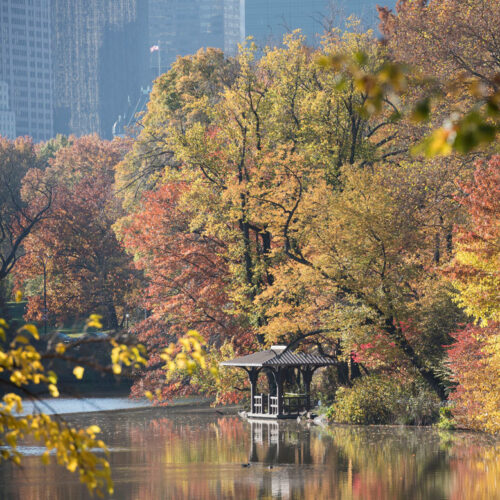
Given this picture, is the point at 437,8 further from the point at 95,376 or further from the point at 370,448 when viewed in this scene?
the point at 95,376

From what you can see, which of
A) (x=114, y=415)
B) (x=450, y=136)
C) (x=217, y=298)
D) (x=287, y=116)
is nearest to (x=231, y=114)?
(x=287, y=116)

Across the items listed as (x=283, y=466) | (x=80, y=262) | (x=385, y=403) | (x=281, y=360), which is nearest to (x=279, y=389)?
(x=281, y=360)

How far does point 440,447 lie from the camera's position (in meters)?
27.0

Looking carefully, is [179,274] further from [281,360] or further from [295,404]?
[281,360]

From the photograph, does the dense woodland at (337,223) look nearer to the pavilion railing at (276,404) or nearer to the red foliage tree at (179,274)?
the red foliage tree at (179,274)

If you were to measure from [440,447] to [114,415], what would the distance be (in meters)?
20.1

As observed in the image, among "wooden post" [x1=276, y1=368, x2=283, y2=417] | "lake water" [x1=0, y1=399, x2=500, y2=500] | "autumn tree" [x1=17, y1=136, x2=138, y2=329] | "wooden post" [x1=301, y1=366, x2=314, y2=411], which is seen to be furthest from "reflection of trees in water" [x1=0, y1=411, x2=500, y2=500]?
"autumn tree" [x1=17, y1=136, x2=138, y2=329]

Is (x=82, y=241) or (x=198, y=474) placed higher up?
(x=82, y=241)

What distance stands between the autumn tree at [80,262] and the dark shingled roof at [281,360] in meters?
26.4

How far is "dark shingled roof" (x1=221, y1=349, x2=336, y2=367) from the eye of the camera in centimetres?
3719

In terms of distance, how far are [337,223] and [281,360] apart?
6857 millimetres

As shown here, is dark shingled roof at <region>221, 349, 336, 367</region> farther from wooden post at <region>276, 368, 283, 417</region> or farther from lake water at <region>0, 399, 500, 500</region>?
lake water at <region>0, 399, 500, 500</region>

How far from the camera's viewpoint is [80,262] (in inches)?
2699

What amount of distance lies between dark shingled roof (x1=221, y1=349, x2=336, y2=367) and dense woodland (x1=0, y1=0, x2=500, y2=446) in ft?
2.86
